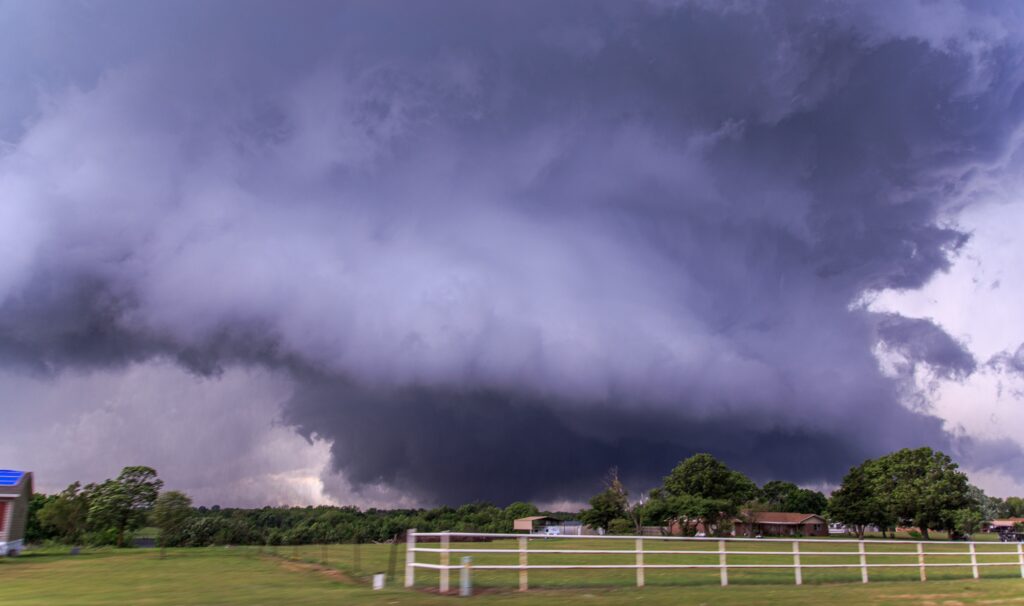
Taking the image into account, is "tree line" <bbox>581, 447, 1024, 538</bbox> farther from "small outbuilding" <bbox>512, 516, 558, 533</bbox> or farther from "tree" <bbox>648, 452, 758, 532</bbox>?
"small outbuilding" <bbox>512, 516, 558, 533</bbox>

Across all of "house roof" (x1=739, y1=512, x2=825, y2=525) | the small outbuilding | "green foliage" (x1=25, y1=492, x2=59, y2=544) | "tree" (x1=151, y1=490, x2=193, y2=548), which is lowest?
the small outbuilding

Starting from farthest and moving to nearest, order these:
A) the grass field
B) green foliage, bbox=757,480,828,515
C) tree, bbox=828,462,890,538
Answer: green foliage, bbox=757,480,828,515 → tree, bbox=828,462,890,538 → the grass field

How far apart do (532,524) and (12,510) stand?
90.6m

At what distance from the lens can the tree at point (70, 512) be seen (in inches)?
2251

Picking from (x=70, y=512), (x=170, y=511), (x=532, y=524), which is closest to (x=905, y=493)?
(x=532, y=524)

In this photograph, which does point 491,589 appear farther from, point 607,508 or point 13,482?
point 607,508

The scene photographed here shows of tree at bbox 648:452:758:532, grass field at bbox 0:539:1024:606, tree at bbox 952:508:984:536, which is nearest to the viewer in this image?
grass field at bbox 0:539:1024:606

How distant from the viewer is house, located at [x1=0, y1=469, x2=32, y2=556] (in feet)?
138

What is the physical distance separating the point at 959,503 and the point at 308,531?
276 feet

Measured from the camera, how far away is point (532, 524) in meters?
121

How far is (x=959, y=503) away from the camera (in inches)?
3364

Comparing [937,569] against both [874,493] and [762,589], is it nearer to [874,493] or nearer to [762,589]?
[762,589]

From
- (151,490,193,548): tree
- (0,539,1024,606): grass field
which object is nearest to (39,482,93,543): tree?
(151,490,193,548): tree

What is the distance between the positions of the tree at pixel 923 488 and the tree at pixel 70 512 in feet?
313
